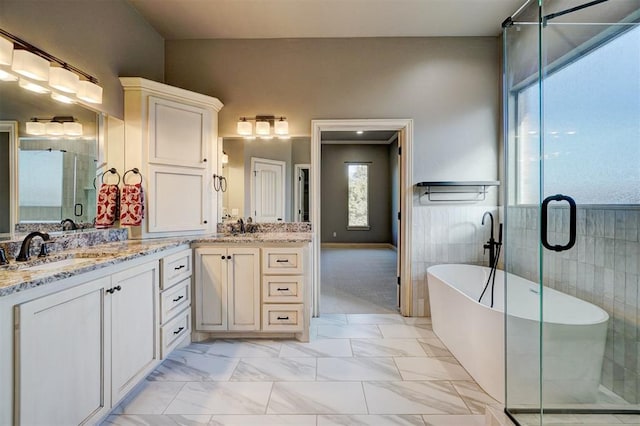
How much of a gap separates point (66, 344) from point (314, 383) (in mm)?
1402

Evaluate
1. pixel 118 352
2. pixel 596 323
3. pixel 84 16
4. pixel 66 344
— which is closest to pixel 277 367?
pixel 118 352

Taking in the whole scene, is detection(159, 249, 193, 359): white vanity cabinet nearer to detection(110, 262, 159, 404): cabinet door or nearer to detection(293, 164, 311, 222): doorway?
detection(110, 262, 159, 404): cabinet door

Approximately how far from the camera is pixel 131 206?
2535mm

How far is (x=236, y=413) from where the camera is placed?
178 centimetres

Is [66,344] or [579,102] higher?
[579,102]

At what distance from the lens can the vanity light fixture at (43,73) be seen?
170 centimetres

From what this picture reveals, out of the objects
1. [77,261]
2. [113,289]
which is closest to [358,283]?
[113,289]

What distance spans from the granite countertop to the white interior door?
672 millimetres

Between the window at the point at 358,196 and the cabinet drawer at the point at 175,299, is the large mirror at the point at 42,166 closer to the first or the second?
the cabinet drawer at the point at 175,299

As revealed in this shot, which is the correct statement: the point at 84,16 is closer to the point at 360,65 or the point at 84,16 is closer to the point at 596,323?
the point at 360,65

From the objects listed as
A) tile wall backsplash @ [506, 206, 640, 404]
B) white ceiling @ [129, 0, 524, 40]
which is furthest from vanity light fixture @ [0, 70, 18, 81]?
tile wall backsplash @ [506, 206, 640, 404]

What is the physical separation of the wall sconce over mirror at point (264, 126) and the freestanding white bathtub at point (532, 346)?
2.24 meters

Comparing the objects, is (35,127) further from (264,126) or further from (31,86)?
(264,126)

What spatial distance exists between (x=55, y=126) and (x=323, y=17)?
236 cm
